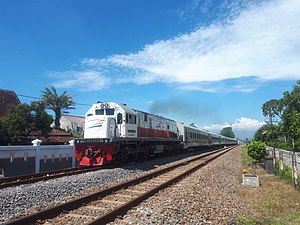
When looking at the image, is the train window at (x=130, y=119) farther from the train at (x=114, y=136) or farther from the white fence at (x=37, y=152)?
the white fence at (x=37, y=152)

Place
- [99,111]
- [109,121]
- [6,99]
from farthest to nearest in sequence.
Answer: [6,99], [99,111], [109,121]

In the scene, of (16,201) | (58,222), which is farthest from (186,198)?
(16,201)

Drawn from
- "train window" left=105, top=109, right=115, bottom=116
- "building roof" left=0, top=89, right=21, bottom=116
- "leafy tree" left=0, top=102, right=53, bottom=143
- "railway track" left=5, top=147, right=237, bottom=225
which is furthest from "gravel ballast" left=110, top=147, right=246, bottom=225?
"building roof" left=0, top=89, right=21, bottom=116

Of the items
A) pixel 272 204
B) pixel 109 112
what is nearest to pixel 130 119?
pixel 109 112

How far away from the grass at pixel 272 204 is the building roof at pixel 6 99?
3596cm

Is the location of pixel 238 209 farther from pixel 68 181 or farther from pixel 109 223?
pixel 68 181

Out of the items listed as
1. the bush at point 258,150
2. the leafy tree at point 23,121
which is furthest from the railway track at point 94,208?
the leafy tree at point 23,121

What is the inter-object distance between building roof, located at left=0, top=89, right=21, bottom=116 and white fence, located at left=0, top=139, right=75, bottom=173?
82.5ft

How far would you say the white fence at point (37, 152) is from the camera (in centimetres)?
1316

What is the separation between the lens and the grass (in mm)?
6543

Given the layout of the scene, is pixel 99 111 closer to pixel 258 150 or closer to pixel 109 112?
pixel 109 112

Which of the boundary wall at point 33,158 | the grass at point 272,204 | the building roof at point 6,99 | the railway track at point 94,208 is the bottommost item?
the grass at point 272,204

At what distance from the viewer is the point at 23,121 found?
34.4 meters

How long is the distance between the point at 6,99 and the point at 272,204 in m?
40.3
